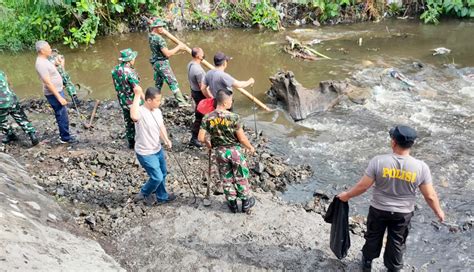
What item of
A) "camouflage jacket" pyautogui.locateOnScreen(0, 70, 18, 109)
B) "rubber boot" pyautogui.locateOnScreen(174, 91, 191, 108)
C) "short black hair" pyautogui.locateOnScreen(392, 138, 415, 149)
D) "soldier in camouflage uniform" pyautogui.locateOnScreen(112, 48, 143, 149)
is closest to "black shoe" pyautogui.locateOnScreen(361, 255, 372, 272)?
"short black hair" pyautogui.locateOnScreen(392, 138, 415, 149)

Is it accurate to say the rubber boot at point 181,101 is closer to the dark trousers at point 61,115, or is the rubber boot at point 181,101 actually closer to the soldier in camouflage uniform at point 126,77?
the soldier in camouflage uniform at point 126,77

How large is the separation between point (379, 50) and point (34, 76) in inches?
431

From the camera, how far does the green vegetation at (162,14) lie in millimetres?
14734

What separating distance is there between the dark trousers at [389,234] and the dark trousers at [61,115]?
5.63 meters

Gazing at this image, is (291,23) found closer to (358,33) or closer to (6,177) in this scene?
(358,33)

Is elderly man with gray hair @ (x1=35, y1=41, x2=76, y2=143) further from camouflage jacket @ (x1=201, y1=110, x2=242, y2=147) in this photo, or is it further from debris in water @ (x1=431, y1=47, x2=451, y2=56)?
debris in water @ (x1=431, y1=47, x2=451, y2=56)

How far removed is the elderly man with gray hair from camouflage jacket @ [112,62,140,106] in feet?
3.83

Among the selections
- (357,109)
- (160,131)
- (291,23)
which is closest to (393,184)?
(160,131)

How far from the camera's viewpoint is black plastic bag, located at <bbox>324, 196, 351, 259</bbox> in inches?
187

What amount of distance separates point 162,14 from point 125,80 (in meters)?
10.5

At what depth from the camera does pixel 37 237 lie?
4273mm

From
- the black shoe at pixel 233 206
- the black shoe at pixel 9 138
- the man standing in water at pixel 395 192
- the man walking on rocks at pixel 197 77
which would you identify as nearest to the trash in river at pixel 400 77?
the man walking on rocks at pixel 197 77

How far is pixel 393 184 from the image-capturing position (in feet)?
13.7

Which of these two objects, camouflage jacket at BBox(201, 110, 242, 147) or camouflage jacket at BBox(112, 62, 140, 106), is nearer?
camouflage jacket at BBox(201, 110, 242, 147)
